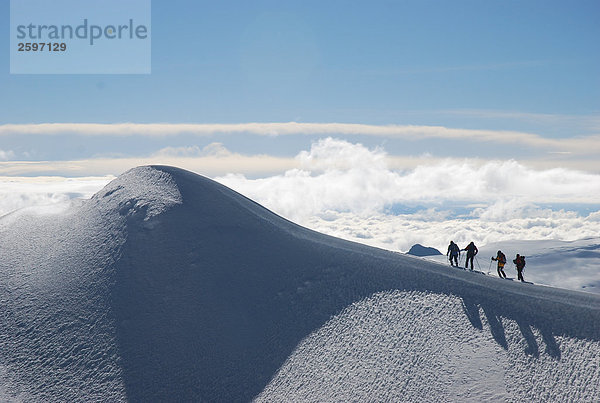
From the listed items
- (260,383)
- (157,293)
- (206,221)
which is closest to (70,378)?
(157,293)

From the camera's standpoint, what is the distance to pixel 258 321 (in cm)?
3888

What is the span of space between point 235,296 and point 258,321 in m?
3.81

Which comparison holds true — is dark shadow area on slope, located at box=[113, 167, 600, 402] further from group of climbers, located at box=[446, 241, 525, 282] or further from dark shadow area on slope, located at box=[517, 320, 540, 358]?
group of climbers, located at box=[446, 241, 525, 282]

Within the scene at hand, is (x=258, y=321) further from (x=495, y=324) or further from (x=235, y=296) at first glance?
(x=495, y=324)

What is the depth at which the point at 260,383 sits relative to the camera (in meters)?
33.6

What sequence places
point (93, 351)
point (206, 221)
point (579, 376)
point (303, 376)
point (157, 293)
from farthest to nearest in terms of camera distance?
point (206, 221) < point (157, 293) < point (93, 351) < point (303, 376) < point (579, 376)

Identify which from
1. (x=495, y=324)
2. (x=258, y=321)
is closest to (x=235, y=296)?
(x=258, y=321)

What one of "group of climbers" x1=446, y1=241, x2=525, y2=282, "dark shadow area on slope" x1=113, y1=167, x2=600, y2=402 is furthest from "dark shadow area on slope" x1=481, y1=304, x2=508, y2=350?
"group of climbers" x1=446, y1=241, x2=525, y2=282

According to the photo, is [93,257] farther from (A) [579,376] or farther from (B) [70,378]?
(A) [579,376]

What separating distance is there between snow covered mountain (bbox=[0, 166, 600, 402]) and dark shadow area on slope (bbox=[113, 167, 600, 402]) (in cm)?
12

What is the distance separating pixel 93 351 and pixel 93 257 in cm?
1195

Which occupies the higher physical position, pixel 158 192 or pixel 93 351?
pixel 158 192

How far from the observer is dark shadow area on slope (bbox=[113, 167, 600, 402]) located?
34375mm

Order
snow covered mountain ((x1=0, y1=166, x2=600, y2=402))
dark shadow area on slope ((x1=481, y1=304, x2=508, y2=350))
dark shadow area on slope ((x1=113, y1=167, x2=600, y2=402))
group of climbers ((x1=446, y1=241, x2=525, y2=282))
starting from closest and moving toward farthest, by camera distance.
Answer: snow covered mountain ((x1=0, y1=166, x2=600, y2=402)), dark shadow area on slope ((x1=481, y1=304, x2=508, y2=350)), dark shadow area on slope ((x1=113, y1=167, x2=600, y2=402)), group of climbers ((x1=446, y1=241, x2=525, y2=282))
